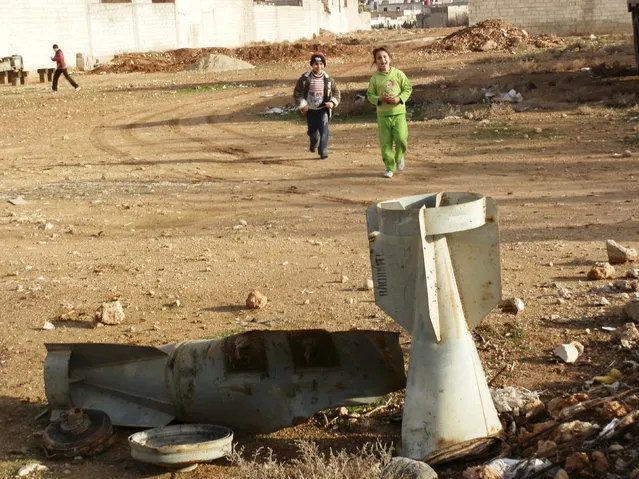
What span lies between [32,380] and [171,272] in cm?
230

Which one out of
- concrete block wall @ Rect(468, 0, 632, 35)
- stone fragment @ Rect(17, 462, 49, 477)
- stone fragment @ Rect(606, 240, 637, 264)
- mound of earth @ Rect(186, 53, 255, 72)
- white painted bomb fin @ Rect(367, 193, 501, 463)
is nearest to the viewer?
white painted bomb fin @ Rect(367, 193, 501, 463)

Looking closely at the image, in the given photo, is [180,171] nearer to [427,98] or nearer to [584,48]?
[427,98]

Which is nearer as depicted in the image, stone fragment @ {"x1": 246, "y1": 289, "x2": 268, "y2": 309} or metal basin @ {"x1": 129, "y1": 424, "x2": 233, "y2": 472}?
metal basin @ {"x1": 129, "y1": 424, "x2": 233, "y2": 472}

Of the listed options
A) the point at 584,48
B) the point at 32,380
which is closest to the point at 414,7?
the point at 584,48

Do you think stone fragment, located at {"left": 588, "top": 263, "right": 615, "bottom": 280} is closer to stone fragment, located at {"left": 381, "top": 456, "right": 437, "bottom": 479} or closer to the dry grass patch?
the dry grass patch

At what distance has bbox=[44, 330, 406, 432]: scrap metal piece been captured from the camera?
556 centimetres

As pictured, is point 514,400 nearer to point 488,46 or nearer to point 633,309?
point 633,309

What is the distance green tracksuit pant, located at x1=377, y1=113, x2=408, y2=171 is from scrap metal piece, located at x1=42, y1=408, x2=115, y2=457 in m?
7.57

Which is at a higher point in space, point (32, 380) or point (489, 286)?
point (489, 286)

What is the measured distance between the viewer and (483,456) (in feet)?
16.0

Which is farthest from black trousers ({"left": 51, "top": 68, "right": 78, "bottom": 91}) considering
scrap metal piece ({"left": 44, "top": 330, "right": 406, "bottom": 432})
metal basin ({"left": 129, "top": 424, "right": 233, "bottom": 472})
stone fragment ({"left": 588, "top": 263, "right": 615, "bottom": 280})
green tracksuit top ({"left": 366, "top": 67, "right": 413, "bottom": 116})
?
metal basin ({"left": 129, "top": 424, "right": 233, "bottom": 472})

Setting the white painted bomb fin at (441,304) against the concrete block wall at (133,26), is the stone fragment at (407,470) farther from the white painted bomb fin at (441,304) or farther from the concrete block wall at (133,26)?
the concrete block wall at (133,26)

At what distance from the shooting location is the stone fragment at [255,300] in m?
Result: 7.35

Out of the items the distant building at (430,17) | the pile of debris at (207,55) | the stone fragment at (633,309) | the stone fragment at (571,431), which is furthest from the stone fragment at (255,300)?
the distant building at (430,17)
